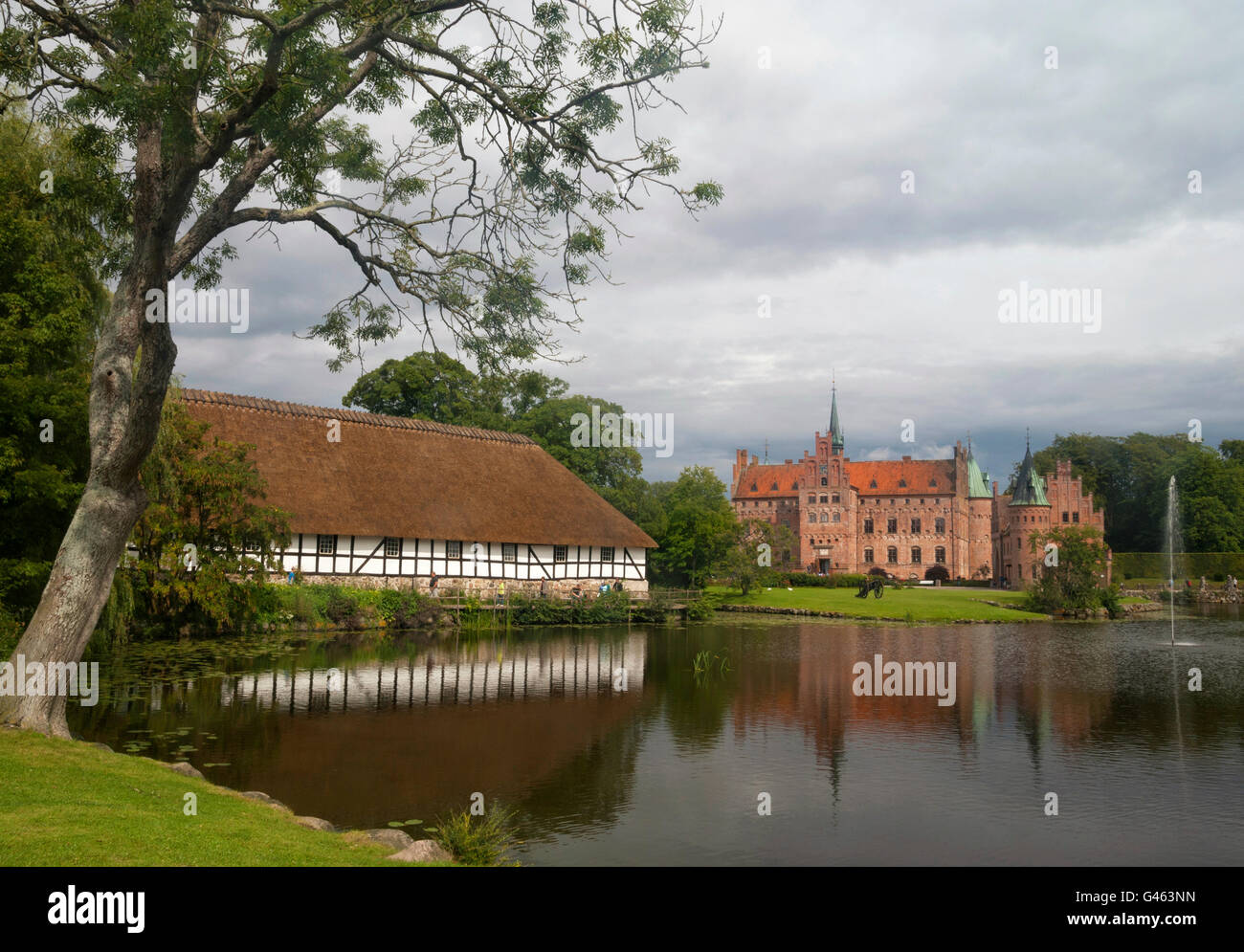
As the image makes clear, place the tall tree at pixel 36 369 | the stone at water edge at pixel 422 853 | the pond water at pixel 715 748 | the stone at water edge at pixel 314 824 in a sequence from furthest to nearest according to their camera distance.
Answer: the tall tree at pixel 36 369, the pond water at pixel 715 748, the stone at water edge at pixel 314 824, the stone at water edge at pixel 422 853

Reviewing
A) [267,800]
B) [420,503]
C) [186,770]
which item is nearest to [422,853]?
[267,800]

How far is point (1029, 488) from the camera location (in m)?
73.9

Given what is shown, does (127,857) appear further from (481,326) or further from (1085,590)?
(1085,590)

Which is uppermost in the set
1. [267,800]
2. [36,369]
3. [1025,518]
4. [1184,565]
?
[36,369]

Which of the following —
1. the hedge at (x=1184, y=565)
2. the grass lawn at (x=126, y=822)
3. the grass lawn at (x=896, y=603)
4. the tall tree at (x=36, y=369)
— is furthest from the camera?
the hedge at (x=1184, y=565)

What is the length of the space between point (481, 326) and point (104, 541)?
186 inches

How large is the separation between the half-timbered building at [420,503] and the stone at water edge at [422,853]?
73.4 ft

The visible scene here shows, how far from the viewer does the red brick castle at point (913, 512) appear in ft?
241

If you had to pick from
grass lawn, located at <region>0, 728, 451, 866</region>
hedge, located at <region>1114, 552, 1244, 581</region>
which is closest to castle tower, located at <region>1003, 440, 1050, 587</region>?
hedge, located at <region>1114, 552, 1244, 581</region>

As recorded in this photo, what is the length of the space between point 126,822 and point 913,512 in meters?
76.7

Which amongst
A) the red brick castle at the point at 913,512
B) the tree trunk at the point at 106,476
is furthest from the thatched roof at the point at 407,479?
the red brick castle at the point at 913,512

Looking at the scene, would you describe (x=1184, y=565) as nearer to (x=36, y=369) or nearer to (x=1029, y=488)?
(x=1029, y=488)

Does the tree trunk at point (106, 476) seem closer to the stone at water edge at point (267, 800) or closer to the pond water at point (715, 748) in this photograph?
the pond water at point (715, 748)

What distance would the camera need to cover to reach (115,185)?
10.4 meters
